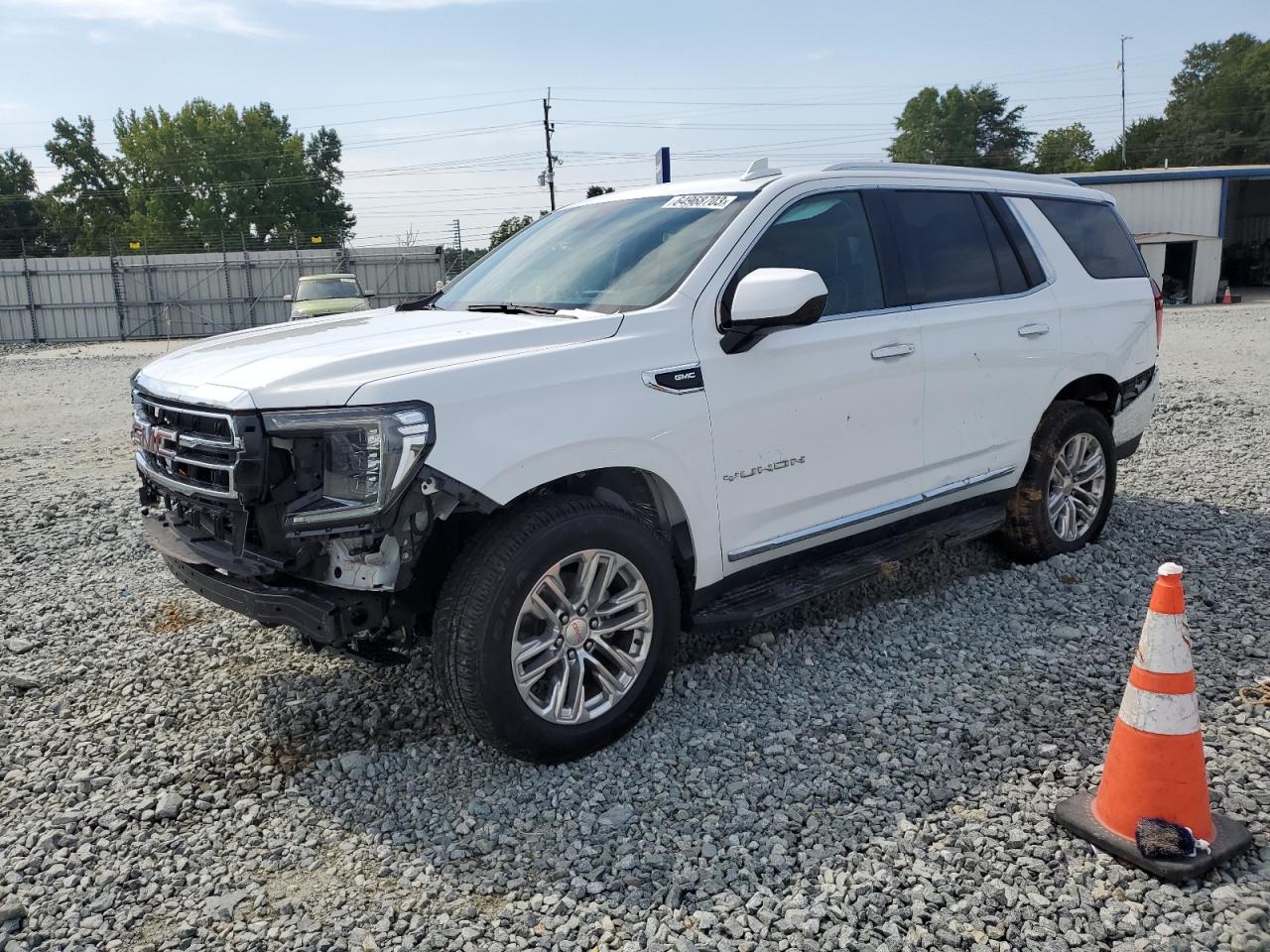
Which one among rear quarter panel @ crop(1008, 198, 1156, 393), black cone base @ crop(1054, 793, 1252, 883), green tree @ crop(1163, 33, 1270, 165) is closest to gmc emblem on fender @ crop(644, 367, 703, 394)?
black cone base @ crop(1054, 793, 1252, 883)

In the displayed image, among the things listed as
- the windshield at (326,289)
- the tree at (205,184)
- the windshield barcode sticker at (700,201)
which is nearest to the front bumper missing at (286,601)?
the windshield barcode sticker at (700,201)

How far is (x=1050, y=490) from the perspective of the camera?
17.6ft

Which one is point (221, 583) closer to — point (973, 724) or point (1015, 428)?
point (973, 724)

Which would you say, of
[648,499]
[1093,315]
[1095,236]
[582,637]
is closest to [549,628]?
[582,637]

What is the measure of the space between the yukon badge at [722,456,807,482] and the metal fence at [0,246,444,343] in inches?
1274

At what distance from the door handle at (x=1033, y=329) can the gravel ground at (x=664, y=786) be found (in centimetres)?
127

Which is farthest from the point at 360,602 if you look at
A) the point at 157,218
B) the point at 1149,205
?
the point at 157,218

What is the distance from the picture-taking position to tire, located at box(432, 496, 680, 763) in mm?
3152

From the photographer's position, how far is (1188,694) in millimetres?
2877

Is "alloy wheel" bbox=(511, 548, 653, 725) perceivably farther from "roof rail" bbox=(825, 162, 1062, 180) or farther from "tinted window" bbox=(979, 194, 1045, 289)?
"tinted window" bbox=(979, 194, 1045, 289)

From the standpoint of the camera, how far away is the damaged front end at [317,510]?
2994 mm

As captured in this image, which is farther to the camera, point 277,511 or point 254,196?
point 254,196

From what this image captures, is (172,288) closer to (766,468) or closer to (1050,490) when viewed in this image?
(1050,490)

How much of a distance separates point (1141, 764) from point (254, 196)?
78.5m
